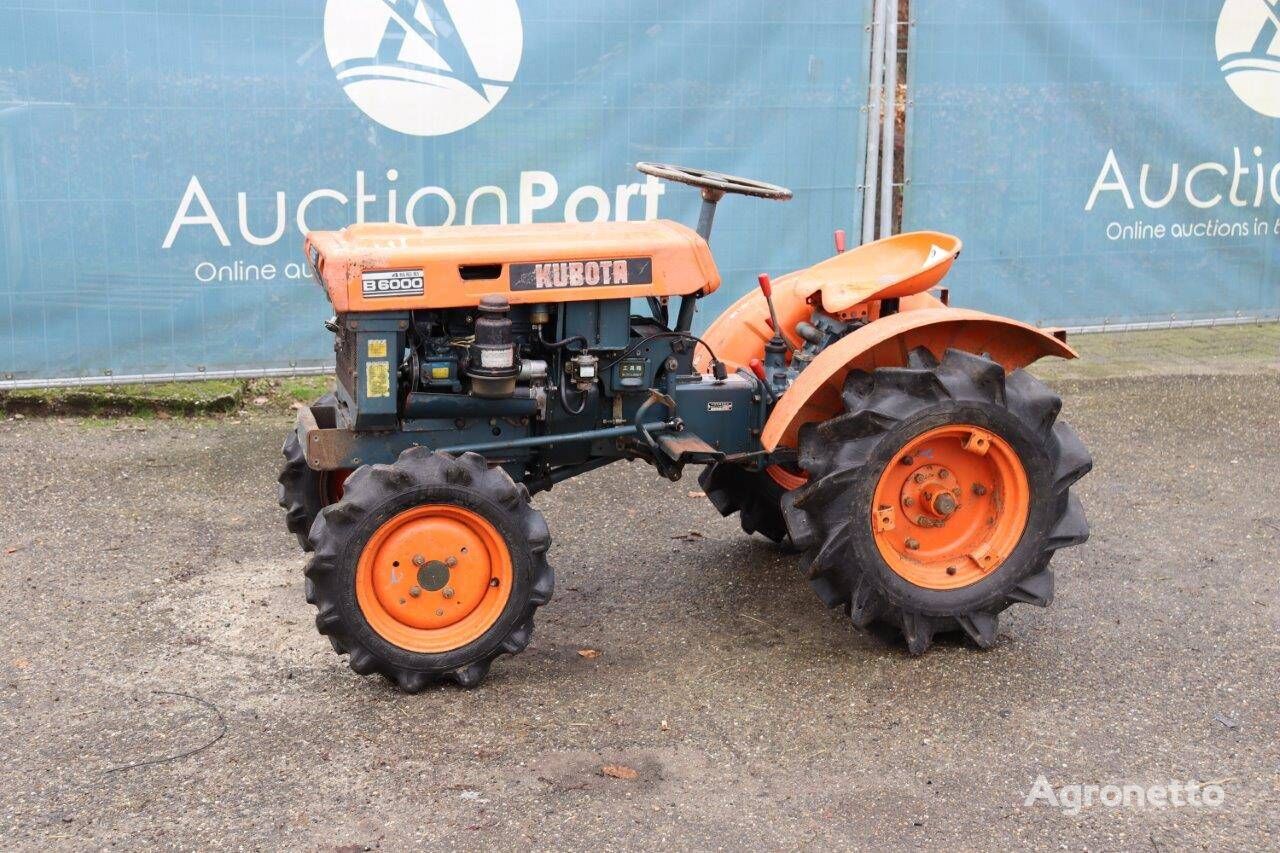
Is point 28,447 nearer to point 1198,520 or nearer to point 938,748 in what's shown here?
point 938,748

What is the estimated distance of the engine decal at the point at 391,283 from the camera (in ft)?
14.4

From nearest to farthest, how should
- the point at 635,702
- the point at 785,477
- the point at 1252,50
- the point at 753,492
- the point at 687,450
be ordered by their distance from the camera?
the point at 635,702 → the point at 687,450 → the point at 785,477 → the point at 753,492 → the point at 1252,50

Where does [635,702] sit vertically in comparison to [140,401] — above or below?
below

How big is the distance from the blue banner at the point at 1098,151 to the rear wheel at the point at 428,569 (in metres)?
4.45

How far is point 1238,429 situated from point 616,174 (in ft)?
11.4

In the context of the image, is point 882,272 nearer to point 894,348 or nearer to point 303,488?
point 894,348

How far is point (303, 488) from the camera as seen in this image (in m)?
5.11

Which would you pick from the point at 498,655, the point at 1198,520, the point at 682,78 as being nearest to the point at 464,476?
the point at 498,655

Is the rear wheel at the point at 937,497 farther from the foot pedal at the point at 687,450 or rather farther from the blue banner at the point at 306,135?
the blue banner at the point at 306,135

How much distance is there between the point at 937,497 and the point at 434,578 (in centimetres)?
162

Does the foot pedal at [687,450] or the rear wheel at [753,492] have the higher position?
the foot pedal at [687,450]

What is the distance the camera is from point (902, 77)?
8023 mm

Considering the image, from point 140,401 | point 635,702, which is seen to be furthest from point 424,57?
point 635,702

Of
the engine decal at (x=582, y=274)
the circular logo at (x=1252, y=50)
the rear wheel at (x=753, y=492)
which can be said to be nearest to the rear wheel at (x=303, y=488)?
the engine decal at (x=582, y=274)
